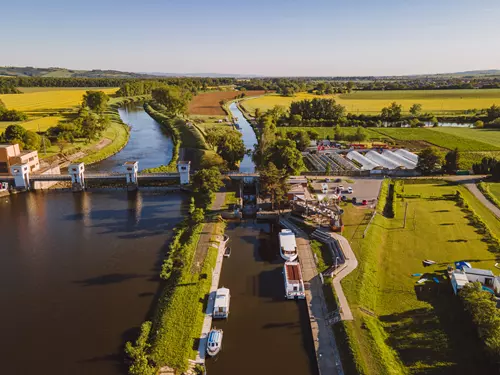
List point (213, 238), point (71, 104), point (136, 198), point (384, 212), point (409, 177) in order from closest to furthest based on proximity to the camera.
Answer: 1. point (213, 238)
2. point (384, 212)
3. point (136, 198)
4. point (409, 177)
5. point (71, 104)

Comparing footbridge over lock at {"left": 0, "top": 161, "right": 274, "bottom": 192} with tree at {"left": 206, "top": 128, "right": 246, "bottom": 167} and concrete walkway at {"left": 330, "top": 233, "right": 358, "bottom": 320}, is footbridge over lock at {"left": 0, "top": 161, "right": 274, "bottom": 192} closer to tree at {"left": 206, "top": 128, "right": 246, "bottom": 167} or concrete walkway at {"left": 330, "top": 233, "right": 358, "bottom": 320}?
tree at {"left": 206, "top": 128, "right": 246, "bottom": 167}

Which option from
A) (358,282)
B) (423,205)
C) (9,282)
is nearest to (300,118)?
(423,205)

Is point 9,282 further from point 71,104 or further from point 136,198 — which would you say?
point 71,104

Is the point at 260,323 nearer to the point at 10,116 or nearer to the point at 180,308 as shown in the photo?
the point at 180,308

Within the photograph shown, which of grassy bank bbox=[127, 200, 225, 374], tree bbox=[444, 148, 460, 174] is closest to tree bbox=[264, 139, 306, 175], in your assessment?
grassy bank bbox=[127, 200, 225, 374]

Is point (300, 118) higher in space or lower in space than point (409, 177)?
higher

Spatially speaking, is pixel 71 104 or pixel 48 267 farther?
pixel 71 104
